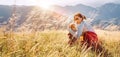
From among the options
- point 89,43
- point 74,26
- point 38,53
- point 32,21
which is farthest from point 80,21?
point 38,53

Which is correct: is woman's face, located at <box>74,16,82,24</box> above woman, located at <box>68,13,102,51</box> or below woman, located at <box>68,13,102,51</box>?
above

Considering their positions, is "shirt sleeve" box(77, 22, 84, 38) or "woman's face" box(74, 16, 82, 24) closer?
"shirt sleeve" box(77, 22, 84, 38)

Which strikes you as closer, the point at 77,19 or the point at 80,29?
the point at 80,29

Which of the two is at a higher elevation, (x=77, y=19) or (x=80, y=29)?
(x=77, y=19)

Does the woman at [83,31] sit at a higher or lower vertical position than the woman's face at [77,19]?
lower

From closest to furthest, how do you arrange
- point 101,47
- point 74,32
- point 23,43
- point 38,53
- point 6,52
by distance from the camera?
point 6,52 → point 38,53 → point 23,43 → point 101,47 → point 74,32

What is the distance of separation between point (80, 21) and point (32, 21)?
10.1 feet

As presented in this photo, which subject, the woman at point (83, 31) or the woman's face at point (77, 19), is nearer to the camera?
the woman at point (83, 31)

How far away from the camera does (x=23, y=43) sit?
5.11m

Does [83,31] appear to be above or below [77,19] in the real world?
below

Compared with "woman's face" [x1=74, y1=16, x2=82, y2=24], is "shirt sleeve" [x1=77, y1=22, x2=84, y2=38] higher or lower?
lower

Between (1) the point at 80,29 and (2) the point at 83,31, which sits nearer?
(1) the point at 80,29

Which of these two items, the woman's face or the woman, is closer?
the woman

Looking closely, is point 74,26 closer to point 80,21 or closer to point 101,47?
point 80,21
